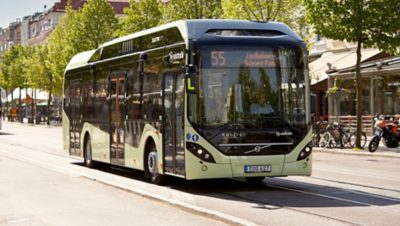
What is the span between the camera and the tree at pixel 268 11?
39.5 m

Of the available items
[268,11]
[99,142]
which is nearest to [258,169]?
[99,142]

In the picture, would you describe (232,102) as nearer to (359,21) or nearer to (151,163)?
(151,163)

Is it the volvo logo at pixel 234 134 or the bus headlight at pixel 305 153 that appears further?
the bus headlight at pixel 305 153

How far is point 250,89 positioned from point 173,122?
1.67 metres

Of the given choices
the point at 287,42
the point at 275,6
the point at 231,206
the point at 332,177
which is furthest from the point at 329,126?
the point at 231,206

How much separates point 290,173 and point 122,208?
140 inches

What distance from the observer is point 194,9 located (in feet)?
151

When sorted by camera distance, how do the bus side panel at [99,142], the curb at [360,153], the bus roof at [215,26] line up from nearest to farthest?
the bus roof at [215,26] → the bus side panel at [99,142] → the curb at [360,153]

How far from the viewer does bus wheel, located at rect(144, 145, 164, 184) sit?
16247 millimetres

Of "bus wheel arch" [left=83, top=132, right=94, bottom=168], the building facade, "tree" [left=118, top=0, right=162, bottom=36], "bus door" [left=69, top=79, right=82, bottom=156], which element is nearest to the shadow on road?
"bus wheel arch" [left=83, top=132, right=94, bottom=168]

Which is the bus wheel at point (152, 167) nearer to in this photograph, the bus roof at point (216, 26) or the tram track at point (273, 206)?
the tram track at point (273, 206)

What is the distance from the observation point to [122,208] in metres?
12.6

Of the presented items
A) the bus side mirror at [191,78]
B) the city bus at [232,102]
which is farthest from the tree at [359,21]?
the bus side mirror at [191,78]

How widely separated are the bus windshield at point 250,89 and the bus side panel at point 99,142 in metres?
5.96
